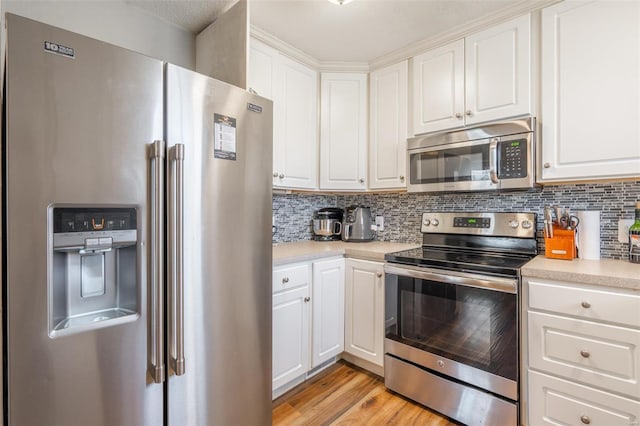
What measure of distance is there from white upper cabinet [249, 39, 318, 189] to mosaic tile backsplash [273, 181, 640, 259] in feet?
1.08

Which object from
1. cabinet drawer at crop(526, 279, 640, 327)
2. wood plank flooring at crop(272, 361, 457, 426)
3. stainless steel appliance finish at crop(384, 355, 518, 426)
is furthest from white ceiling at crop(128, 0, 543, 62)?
wood plank flooring at crop(272, 361, 457, 426)

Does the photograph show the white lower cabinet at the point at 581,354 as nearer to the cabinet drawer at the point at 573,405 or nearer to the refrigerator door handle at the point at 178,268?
the cabinet drawer at the point at 573,405

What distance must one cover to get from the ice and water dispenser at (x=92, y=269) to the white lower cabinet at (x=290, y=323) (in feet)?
2.76

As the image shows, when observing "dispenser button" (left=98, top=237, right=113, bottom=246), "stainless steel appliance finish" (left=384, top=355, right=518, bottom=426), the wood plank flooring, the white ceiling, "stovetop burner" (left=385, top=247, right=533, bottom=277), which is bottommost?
the wood plank flooring

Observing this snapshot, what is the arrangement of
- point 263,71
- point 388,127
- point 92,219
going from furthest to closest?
point 388,127, point 263,71, point 92,219

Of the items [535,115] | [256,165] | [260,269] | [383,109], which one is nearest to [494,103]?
[535,115]

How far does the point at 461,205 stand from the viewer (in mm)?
2252

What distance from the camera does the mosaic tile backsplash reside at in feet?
5.68

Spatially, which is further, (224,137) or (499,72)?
(499,72)

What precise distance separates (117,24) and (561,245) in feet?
8.87

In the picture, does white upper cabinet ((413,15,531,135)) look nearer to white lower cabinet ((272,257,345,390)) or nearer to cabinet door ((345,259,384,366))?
cabinet door ((345,259,384,366))

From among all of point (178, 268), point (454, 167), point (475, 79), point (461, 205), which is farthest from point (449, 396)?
point (475, 79)

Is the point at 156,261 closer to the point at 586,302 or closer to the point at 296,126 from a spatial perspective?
the point at 296,126

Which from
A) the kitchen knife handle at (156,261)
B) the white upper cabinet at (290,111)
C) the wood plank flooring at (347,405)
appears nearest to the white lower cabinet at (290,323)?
the wood plank flooring at (347,405)
